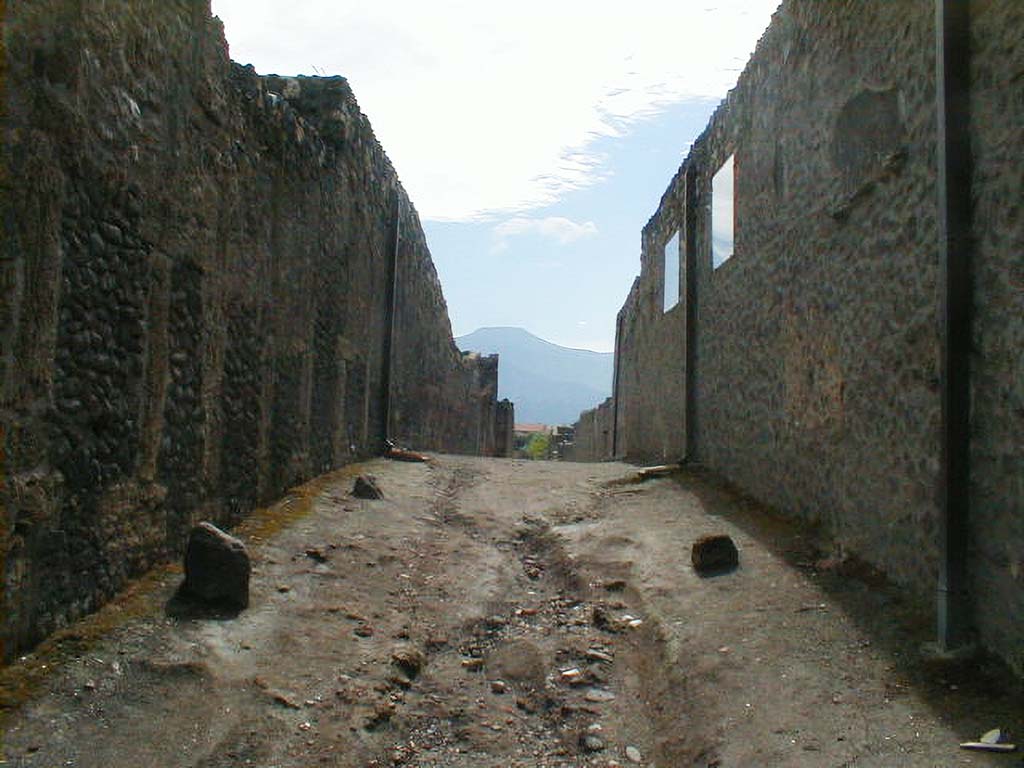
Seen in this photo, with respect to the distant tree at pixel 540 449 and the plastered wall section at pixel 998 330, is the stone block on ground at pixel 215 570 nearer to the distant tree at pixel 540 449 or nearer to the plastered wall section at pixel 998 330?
the plastered wall section at pixel 998 330

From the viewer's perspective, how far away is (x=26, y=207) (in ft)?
10.8

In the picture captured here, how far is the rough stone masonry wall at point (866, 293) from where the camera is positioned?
3.56 m

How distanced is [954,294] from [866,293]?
1.27 meters

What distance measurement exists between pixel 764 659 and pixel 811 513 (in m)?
2.14

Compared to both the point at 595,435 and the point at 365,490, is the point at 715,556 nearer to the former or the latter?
the point at 365,490

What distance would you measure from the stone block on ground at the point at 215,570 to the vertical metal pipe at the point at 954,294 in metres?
3.32

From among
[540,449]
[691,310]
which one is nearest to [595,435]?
[540,449]

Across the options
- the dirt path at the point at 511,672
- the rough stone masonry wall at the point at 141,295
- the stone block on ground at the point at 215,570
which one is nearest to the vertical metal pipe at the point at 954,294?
the dirt path at the point at 511,672

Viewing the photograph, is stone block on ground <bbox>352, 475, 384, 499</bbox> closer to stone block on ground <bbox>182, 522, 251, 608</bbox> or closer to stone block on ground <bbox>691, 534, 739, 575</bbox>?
stone block on ground <bbox>182, 522, 251, 608</bbox>

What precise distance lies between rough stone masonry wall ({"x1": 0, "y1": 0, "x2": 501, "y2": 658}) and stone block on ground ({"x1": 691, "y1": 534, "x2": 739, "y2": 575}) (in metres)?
3.06

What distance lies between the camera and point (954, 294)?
3836 millimetres

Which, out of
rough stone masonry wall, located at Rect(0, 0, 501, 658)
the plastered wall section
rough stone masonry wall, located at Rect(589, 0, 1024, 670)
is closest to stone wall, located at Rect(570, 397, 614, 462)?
rough stone masonry wall, located at Rect(589, 0, 1024, 670)

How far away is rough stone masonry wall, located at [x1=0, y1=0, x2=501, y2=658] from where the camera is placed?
3.34 m

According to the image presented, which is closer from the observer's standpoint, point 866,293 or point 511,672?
point 511,672
